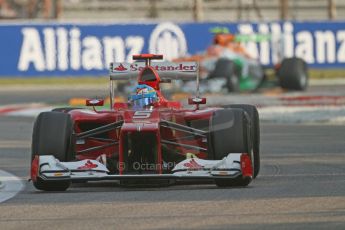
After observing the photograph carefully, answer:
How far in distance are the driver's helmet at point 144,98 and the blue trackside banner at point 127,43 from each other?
69.0 ft

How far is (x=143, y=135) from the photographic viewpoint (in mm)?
12516

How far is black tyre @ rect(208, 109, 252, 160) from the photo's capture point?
12.5m

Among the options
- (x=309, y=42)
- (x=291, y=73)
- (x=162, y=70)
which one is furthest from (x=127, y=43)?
(x=162, y=70)

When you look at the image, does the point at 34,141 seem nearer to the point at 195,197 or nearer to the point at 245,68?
the point at 195,197

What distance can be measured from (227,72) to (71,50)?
238 inches

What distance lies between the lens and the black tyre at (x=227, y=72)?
30688 millimetres

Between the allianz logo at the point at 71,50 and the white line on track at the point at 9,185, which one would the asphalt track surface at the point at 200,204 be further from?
the allianz logo at the point at 71,50

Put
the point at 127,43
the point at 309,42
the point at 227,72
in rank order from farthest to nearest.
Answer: the point at 309,42
the point at 127,43
the point at 227,72

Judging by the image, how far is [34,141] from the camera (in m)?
12.6

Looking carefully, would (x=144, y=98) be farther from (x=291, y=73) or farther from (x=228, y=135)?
(x=291, y=73)

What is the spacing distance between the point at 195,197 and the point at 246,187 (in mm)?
1013

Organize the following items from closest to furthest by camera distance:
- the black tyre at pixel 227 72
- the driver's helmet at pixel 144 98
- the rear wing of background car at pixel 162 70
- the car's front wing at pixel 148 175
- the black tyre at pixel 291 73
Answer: the car's front wing at pixel 148 175, the driver's helmet at pixel 144 98, the rear wing of background car at pixel 162 70, the black tyre at pixel 227 72, the black tyre at pixel 291 73

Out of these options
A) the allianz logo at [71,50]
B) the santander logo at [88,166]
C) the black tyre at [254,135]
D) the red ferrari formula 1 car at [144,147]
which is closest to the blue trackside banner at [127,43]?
the allianz logo at [71,50]

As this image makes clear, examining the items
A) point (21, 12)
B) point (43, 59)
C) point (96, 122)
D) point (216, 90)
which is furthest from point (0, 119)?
point (21, 12)
